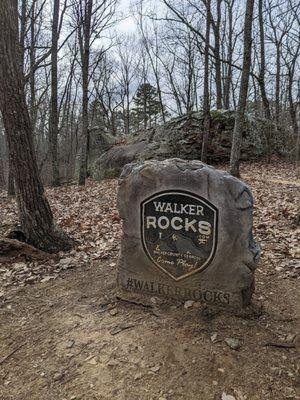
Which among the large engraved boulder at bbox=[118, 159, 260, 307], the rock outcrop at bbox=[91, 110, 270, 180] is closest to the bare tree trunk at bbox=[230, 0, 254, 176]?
the rock outcrop at bbox=[91, 110, 270, 180]

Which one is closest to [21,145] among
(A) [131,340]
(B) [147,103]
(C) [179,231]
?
(C) [179,231]

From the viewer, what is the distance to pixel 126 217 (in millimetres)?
3660

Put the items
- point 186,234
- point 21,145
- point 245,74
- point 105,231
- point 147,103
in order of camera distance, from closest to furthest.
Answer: point 186,234, point 21,145, point 105,231, point 245,74, point 147,103

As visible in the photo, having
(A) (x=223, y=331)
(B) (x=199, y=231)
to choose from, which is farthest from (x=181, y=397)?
(B) (x=199, y=231)

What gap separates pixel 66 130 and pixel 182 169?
97.6 ft

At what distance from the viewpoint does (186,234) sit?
3.40 metres

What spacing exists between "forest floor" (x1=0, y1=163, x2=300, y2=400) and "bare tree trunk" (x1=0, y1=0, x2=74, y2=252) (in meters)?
0.51

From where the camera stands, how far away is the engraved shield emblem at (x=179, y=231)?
3.31 metres

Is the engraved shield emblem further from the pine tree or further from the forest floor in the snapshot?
the pine tree

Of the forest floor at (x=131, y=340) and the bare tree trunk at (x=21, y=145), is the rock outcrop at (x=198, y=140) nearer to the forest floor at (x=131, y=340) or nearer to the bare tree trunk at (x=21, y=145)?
the bare tree trunk at (x=21, y=145)

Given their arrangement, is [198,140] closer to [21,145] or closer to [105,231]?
[105,231]

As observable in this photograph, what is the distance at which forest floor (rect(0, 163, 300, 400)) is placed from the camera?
2.60 meters

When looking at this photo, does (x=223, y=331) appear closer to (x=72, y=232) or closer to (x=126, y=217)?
(x=126, y=217)

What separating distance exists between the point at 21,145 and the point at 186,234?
273 centimetres
